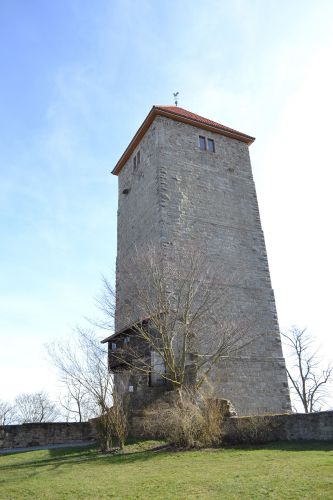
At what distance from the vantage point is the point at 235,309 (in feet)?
56.5

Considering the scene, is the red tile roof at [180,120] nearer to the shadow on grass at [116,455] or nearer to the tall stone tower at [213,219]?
the tall stone tower at [213,219]

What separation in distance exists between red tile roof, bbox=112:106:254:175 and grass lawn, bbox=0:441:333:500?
50.2 ft

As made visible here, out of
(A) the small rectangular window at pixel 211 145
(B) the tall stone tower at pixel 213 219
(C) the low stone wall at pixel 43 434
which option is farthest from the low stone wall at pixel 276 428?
(A) the small rectangular window at pixel 211 145

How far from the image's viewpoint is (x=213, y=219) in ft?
61.9

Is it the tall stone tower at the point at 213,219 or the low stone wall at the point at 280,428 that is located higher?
the tall stone tower at the point at 213,219

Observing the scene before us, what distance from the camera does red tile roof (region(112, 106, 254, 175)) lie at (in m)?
20.2

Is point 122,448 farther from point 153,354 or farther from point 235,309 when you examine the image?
point 235,309

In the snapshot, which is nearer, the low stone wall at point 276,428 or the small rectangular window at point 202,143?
the low stone wall at point 276,428

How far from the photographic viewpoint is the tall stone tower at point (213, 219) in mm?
16422

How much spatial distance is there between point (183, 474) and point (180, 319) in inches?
290

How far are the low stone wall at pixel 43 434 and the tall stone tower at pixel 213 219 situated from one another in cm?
341

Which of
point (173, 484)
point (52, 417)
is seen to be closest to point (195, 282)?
point (173, 484)

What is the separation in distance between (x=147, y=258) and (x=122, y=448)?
264 inches

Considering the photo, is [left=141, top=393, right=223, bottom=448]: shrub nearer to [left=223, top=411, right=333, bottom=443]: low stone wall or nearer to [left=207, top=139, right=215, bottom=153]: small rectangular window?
[left=223, top=411, right=333, bottom=443]: low stone wall
